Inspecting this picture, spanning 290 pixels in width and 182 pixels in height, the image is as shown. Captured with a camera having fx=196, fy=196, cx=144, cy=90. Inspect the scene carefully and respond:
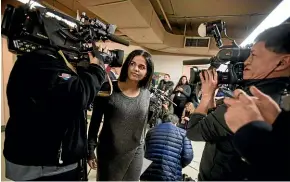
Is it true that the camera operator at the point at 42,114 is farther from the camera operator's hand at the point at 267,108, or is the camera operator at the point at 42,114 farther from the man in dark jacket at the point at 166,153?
the man in dark jacket at the point at 166,153

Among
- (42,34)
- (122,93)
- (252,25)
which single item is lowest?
(122,93)

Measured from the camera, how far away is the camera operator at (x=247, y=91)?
0.72 meters

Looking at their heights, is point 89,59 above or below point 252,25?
below

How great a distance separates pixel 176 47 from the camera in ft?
16.3

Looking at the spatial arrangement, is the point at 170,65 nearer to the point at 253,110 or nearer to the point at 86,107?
the point at 86,107

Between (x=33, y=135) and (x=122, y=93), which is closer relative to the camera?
(x=33, y=135)

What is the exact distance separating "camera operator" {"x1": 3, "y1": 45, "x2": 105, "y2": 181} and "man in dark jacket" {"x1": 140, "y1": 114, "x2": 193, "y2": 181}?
89 cm

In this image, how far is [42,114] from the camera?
2.44 feet

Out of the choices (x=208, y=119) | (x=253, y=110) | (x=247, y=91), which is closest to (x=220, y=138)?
(x=208, y=119)

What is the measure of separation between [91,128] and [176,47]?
4.09 m

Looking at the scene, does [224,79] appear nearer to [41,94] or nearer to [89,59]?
[89,59]

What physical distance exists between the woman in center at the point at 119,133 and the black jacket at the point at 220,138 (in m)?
0.46

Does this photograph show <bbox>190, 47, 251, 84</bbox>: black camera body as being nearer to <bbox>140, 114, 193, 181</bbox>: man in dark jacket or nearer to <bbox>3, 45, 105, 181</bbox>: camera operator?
<bbox>3, 45, 105, 181</bbox>: camera operator

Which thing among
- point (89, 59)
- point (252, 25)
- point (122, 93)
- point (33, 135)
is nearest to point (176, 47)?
point (252, 25)
